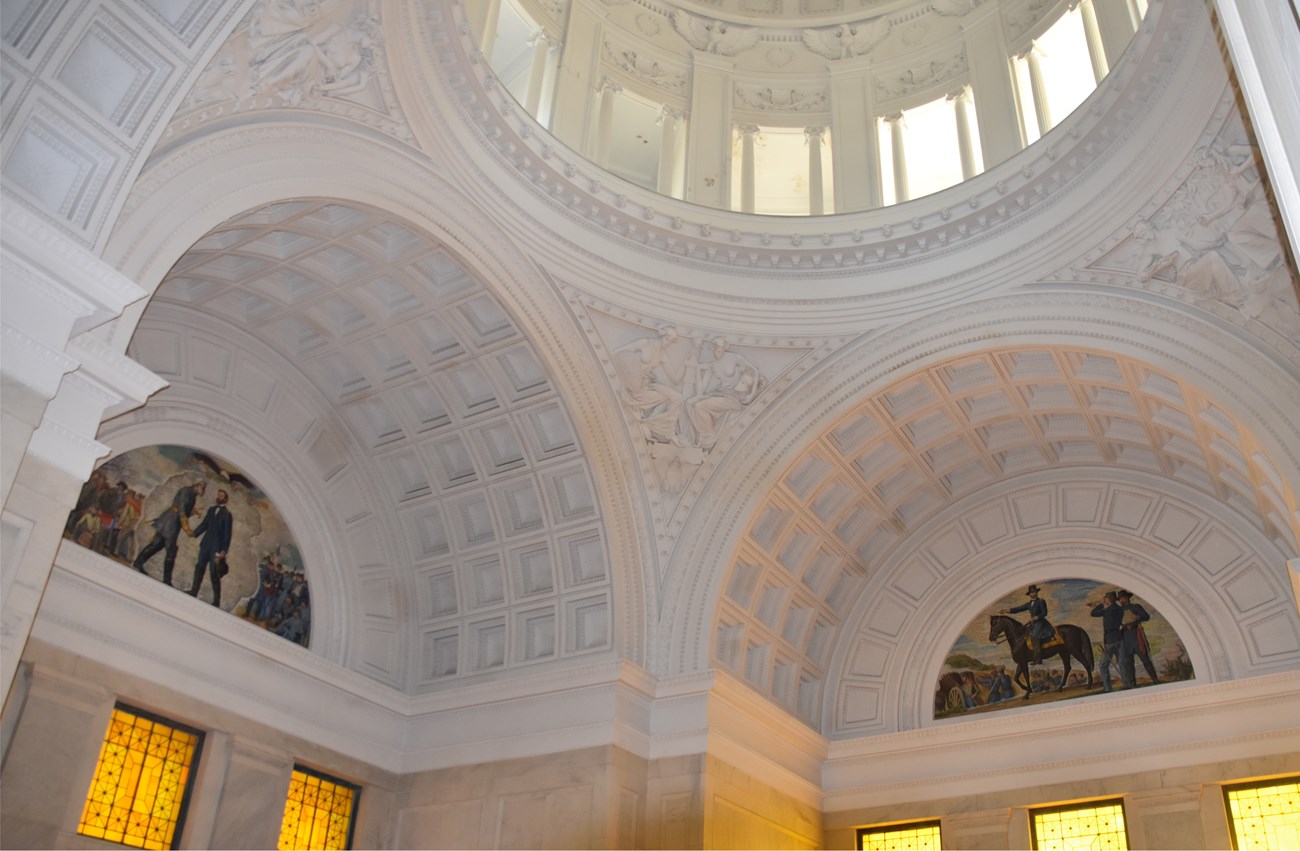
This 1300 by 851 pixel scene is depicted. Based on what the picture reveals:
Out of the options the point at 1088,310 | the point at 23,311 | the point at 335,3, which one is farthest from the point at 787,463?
the point at 23,311

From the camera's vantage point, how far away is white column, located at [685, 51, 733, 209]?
61.5 feet

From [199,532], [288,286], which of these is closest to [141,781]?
→ [199,532]

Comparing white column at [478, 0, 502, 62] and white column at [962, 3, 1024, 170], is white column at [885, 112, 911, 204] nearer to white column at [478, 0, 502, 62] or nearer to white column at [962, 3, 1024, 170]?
white column at [962, 3, 1024, 170]

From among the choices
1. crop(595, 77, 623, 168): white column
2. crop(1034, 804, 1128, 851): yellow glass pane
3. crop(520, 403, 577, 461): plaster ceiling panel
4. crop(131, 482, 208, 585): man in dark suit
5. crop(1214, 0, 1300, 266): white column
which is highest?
crop(595, 77, 623, 168): white column

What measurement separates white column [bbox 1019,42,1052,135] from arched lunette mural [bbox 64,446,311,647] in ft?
→ 41.2

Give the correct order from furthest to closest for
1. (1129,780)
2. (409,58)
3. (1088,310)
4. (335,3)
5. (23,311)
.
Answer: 1. (1129,780)
2. (1088,310)
3. (409,58)
4. (335,3)
5. (23,311)

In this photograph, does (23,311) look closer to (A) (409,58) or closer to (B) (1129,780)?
(A) (409,58)

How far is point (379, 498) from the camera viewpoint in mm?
18359

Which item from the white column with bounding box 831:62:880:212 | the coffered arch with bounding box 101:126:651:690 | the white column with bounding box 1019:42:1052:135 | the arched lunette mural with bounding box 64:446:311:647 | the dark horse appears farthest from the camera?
the white column with bounding box 831:62:880:212

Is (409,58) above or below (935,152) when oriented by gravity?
below

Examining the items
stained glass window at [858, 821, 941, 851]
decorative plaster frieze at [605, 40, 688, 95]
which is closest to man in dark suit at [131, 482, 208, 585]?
decorative plaster frieze at [605, 40, 688, 95]

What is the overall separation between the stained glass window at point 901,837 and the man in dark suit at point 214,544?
10.4m

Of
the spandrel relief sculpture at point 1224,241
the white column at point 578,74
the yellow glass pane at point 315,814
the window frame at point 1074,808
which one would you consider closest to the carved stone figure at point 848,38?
the white column at point 578,74

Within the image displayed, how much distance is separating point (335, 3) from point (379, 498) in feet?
25.8
